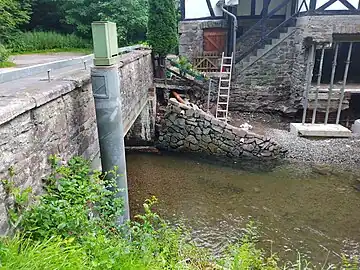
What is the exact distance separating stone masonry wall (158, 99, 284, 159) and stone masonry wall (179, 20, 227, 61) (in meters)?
4.13

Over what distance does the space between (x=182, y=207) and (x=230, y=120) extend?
186 inches

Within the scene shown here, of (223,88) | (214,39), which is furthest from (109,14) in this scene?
(223,88)

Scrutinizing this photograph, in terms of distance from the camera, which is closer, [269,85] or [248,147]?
[248,147]

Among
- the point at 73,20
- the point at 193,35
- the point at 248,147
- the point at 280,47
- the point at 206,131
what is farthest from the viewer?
the point at 73,20

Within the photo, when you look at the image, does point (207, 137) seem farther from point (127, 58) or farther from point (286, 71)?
point (286, 71)

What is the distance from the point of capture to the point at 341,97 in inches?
348

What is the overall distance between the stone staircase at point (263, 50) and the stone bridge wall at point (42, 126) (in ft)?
25.7

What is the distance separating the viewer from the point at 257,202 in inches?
239

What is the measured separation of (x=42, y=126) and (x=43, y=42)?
12.6 metres

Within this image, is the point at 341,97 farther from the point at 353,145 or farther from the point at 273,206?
the point at 273,206

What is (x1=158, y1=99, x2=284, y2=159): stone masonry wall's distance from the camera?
8109 millimetres

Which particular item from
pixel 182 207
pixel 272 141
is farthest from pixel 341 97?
pixel 182 207

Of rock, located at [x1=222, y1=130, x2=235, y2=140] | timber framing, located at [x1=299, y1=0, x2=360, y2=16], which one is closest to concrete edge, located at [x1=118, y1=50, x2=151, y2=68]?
rock, located at [x1=222, y1=130, x2=235, y2=140]

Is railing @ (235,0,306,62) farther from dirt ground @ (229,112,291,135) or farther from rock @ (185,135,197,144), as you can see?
rock @ (185,135,197,144)
